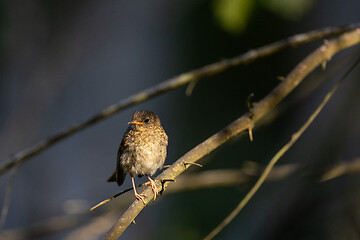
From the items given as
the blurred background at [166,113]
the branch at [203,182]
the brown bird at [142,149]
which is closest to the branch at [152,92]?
the brown bird at [142,149]

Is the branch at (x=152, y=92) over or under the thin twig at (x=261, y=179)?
over

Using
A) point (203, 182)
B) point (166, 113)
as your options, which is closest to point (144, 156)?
point (203, 182)

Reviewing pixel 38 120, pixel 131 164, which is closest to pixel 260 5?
pixel 131 164

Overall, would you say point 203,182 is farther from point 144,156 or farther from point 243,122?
point 243,122

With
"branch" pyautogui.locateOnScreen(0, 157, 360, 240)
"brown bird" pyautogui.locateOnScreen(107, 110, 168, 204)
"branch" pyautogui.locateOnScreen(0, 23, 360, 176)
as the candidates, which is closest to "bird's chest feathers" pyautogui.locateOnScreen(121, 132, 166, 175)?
"brown bird" pyautogui.locateOnScreen(107, 110, 168, 204)

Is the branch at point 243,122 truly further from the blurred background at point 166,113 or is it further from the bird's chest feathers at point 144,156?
the blurred background at point 166,113

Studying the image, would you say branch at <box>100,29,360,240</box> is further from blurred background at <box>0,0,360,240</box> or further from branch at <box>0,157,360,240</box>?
branch at <box>0,157,360,240</box>

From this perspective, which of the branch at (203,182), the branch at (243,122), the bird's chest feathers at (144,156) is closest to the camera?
the branch at (243,122)
